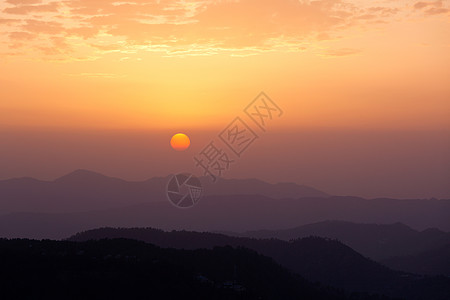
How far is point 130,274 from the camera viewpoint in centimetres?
10712

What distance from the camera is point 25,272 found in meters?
100

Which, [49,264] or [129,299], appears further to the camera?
[49,264]

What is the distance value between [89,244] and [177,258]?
76.2 feet

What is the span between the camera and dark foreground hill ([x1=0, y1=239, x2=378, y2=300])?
317ft

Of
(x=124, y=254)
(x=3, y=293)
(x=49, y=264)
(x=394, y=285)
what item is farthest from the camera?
(x=394, y=285)

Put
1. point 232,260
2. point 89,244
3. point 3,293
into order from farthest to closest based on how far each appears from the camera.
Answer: point 232,260
point 89,244
point 3,293

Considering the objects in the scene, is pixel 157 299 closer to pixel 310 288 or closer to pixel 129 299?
pixel 129 299

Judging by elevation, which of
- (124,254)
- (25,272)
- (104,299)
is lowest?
(104,299)

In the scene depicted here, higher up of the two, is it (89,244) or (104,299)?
(89,244)

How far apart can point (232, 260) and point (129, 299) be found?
179 feet

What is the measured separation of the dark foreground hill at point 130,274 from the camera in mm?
96688

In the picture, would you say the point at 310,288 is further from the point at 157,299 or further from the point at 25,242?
the point at 25,242

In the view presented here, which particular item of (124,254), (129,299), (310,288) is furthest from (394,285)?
(129,299)

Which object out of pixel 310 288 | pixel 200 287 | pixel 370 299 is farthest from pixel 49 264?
pixel 370 299
